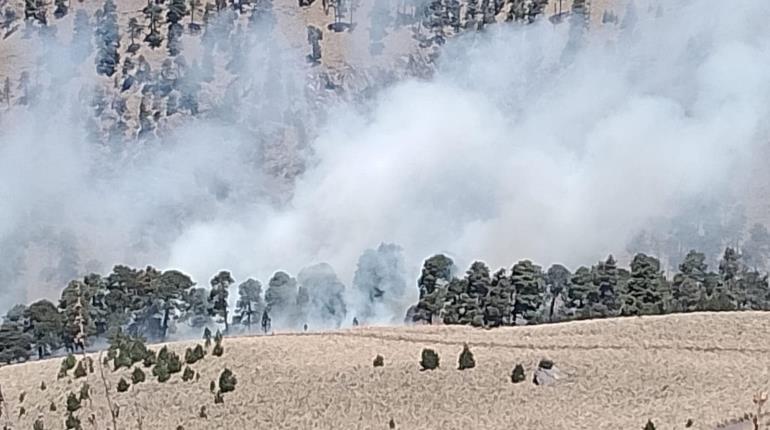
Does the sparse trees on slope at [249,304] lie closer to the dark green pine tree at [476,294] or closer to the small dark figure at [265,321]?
the small dark figure at [265,321]

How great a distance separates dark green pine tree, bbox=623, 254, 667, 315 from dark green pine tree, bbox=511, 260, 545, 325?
5121 millimetres

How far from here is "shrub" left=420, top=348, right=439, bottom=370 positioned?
35500 millimetres

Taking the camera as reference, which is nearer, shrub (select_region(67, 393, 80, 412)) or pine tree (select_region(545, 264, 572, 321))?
shrub (select_region(67, 393, 80, 412))

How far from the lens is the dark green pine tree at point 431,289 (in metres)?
68.9

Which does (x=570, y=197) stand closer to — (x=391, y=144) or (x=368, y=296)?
(x=391, y=144)

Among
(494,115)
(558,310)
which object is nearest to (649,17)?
(494,115)

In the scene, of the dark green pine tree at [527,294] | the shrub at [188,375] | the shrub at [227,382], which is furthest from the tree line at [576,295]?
the shrub at [227,382]

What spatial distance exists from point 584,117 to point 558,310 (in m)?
63.7

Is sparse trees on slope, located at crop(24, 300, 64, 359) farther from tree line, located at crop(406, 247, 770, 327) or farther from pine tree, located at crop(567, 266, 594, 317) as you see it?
pine tree, located at crop(567, 266, 594, 317)

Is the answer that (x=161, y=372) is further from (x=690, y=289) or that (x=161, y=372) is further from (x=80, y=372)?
(x=690, y=289)

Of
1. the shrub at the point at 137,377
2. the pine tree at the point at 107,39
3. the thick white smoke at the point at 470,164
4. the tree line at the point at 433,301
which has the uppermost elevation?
the pine tree at the point at 107,39

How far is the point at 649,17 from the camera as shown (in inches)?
5694

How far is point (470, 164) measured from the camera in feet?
417

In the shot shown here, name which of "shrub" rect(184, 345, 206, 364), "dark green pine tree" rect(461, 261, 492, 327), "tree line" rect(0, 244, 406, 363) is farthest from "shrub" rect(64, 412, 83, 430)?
"dark green pine tree" rect(461, 261, 492, 327)
